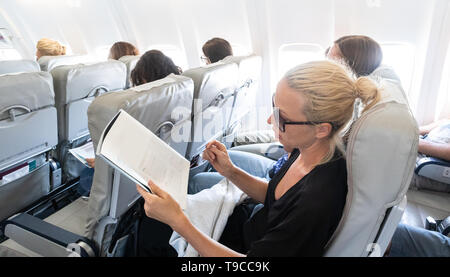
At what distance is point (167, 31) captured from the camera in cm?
493

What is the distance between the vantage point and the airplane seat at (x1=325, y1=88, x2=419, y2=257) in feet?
2.78

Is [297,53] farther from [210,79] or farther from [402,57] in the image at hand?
[210,79]

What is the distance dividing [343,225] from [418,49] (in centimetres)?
298

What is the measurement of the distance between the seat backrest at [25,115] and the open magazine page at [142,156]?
0.88m

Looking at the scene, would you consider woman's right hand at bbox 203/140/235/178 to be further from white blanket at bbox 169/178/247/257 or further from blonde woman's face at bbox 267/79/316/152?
blonde woman's face at bbox 267/79/316/152

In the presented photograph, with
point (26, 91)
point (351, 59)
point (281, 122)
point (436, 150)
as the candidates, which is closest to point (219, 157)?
point (281, 122)

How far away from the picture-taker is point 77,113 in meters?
2.23

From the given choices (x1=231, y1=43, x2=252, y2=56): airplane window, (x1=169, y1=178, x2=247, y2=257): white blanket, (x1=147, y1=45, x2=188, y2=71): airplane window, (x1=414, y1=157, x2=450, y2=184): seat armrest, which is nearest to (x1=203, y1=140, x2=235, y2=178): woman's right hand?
(x1=169, y1=178, x2=247, y2=257): white blanket

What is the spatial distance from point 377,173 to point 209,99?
144cm

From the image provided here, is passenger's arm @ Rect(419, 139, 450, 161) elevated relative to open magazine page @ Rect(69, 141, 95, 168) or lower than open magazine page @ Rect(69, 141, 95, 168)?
lower

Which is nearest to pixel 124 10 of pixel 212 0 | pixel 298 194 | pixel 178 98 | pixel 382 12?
pixel 212 0

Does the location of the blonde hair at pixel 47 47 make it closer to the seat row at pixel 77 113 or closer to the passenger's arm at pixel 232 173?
the seat row at pixel 77 113

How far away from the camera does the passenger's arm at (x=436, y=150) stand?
2.27 metres

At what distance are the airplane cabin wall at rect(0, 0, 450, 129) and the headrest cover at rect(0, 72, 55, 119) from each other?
2.91 metres
